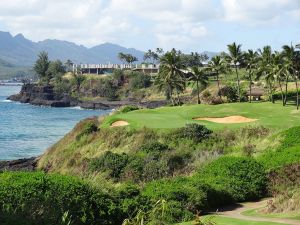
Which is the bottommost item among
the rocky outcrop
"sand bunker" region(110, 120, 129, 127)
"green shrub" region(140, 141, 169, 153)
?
the rocky outcrop

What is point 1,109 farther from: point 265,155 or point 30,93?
point 265,155

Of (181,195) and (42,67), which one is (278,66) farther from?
(42,67)

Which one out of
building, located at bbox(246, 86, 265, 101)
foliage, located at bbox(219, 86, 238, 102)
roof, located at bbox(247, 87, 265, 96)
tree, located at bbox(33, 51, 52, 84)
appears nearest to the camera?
foliage, located at bbox(219, 86, 238, 102)

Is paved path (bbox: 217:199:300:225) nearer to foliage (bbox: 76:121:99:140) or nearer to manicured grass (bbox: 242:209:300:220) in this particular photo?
manicured grass (bbox: 242:209:300:220)

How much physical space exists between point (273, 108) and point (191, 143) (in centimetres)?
1896

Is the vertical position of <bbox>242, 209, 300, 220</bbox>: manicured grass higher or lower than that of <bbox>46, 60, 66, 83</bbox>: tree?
Answer: lower

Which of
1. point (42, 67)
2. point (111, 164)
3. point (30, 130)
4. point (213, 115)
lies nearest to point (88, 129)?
point (213, 115)

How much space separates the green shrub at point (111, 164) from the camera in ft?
108

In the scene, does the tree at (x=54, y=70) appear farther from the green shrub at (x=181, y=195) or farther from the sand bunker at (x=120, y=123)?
the green shrub at (x=181, y=195)

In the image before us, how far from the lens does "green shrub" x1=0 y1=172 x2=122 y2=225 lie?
16.5 meters

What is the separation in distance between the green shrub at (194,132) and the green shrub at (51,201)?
19695mm

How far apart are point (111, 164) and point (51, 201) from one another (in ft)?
52.2

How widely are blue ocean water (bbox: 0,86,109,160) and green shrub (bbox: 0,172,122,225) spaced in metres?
38.5

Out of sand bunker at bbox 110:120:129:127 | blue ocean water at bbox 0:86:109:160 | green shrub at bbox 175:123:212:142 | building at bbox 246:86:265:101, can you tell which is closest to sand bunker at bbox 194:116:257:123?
green shrub at bbox 175:123:212:142
